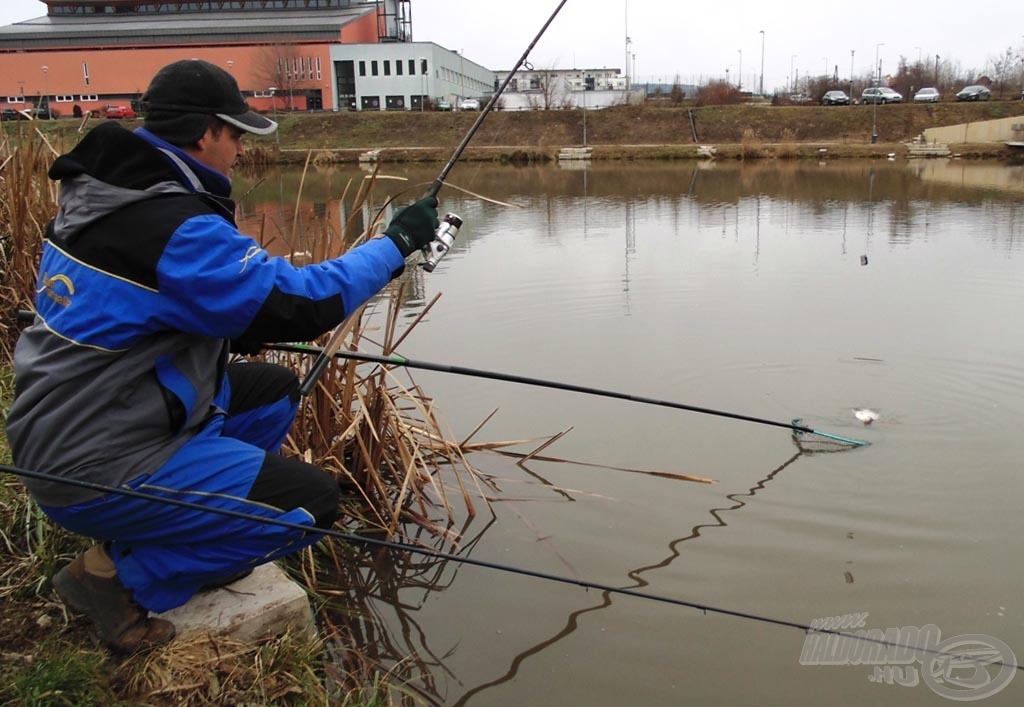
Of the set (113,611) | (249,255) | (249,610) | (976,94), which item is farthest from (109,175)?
(976,94)

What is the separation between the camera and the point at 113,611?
2.55 metres

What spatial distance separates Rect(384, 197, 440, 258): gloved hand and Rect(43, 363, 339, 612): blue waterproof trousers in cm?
78

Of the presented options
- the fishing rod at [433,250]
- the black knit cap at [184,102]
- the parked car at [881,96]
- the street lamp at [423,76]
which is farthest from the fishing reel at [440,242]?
the street lamp at [423,76]

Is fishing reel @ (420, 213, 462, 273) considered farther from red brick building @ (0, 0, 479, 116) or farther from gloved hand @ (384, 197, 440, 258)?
red brick building @ (0, 0, 479, 116)

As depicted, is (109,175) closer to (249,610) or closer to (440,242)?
(440,242)

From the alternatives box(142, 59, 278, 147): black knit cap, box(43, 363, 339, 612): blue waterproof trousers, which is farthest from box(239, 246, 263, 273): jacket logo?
box(43, 363, 339, 612): blue waterproof trousers

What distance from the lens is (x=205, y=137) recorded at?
8.30ft

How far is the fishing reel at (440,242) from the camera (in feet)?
9.53

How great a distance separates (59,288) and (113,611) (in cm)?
97

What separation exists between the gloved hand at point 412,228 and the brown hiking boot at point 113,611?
1.31 metres

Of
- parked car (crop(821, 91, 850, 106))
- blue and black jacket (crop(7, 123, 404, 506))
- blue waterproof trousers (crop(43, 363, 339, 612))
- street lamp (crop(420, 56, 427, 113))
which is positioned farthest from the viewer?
street lamp (crop(420, 56, 427, 113))

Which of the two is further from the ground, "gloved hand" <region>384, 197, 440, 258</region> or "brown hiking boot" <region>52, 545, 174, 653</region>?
"gloved hand" <region>384, 197, 440, 258</region>

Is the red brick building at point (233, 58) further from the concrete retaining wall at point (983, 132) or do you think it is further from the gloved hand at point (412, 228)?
the gloved hand at point (412, 228)

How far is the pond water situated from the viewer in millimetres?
3154
